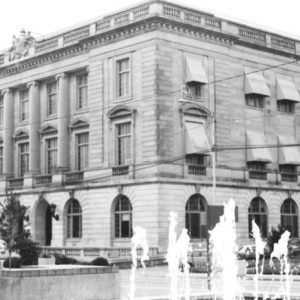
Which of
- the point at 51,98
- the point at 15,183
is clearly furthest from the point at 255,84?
the point at 15,183

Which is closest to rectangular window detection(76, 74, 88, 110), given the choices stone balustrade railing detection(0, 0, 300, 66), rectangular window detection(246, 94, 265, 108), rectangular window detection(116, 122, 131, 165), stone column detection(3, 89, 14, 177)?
stone balustrade railing detection(0, 0, 300, 66)

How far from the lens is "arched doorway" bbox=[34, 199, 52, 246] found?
191 feet

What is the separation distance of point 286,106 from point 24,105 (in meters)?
21.0

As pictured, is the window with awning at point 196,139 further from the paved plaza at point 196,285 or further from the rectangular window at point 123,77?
the paved plaza at point 196,285

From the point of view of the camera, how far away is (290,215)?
5791 centimetres

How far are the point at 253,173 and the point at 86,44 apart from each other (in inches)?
592

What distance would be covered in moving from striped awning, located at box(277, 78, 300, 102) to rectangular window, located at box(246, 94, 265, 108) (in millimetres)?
1535

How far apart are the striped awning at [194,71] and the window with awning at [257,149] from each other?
595cm

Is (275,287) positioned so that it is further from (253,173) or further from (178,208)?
(253,173)

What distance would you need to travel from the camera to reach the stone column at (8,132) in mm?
62750

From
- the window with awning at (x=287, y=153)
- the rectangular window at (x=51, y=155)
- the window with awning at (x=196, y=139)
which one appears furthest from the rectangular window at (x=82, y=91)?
the window with awning at (x=287, y=153)

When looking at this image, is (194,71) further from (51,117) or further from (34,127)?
(34,127)

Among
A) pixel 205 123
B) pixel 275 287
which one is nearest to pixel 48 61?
pixel 205 123

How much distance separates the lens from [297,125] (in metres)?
60.3
